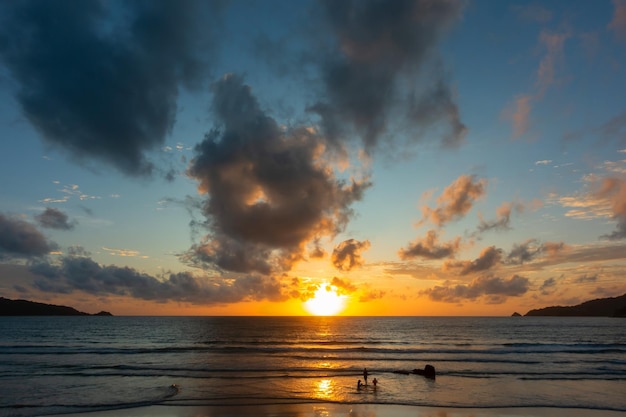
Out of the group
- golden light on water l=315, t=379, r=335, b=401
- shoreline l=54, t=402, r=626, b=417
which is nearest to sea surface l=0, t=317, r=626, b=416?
golden light on water l=315, t=379, r=335, b=401

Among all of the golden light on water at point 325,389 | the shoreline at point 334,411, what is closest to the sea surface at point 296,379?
the golden light on water at point 325,389

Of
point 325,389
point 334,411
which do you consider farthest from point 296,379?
point 334,411

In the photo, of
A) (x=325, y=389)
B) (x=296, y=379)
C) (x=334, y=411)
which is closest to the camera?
(x=334, y=411)

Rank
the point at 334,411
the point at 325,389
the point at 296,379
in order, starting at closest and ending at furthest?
the point at 334,411
the point at 325,389
the point at 296,379

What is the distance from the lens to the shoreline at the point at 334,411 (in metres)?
24.8

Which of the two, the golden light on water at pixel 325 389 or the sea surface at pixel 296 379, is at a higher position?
the golden light on water at pixel 325 389

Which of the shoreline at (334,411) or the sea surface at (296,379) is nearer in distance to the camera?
the shoreline at (334,411)

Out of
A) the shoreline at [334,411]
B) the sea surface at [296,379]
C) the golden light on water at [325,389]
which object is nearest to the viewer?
the shoreline at [334,411]

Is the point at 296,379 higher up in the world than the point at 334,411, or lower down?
lower down

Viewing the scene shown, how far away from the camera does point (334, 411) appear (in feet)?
83.5

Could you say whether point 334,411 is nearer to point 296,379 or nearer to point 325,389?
point 325,389

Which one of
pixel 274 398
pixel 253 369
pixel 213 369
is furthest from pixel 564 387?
pixel 213 369

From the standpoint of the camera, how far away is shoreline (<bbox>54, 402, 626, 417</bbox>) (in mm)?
24781

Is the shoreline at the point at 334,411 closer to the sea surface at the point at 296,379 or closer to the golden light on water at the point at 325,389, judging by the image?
the sea surface at the point at 296,379
